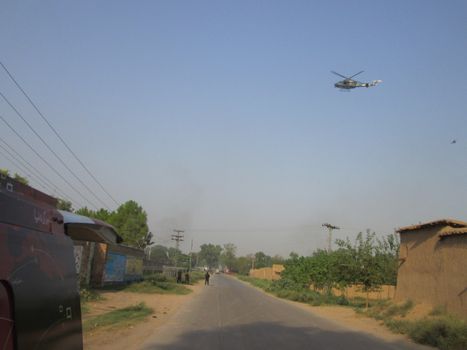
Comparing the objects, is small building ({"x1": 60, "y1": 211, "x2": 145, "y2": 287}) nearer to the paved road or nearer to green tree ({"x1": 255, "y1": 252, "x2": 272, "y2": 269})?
the paved road

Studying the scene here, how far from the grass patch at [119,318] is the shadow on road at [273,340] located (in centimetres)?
274

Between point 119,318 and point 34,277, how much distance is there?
49.5ft

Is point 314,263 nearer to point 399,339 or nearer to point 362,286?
point 362,286

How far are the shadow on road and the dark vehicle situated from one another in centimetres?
845

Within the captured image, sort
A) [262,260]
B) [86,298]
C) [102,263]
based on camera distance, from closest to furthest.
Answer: [86,298], [102,263], [262,260]

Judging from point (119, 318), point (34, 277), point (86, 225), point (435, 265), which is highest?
point (435, 265)

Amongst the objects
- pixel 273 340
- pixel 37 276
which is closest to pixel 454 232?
pixel 273 340

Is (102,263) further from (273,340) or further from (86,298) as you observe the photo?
(273,340)

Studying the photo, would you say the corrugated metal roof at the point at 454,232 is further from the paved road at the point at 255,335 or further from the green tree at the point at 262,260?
the green tree at the point at 262,260

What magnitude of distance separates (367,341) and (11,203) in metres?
13.6

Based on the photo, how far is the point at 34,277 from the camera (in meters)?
3.04

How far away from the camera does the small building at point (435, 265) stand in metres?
16.6

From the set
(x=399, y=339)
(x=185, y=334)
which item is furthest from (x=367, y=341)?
(x=185, y=334)

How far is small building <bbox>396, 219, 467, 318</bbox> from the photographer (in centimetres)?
1662
